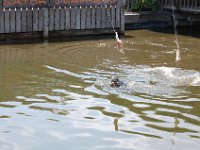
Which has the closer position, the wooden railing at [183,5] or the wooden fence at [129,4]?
the wooden railing at [183,5]

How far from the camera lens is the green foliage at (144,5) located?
22.1 metres

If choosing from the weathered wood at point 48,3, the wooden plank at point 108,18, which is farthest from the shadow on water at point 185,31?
the weathered wood at point 48,3

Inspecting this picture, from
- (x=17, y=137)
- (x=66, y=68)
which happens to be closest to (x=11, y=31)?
(x=66, y=68)

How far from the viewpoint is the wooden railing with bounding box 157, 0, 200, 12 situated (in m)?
20.0

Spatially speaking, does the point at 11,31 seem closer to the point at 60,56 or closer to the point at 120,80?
the point at 60,56

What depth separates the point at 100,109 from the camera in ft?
28.8

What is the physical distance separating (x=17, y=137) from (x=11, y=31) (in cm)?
1043

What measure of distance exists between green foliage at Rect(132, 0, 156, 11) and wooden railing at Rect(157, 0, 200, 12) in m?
0.48

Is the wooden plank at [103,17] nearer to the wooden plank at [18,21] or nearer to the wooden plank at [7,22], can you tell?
the wooden plank at [18,21]

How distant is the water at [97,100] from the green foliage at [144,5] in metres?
7.04

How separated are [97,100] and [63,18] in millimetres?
9277

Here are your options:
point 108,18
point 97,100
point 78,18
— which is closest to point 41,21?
point 78,18

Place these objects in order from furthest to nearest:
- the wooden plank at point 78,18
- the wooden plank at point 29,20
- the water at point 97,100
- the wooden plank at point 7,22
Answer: the wooden plank at point 78,18 < the wooden plank at point 29,20 < the wooden plank at point 7,22 < the water at point 97,100

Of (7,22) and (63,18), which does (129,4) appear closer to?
(63,18)
